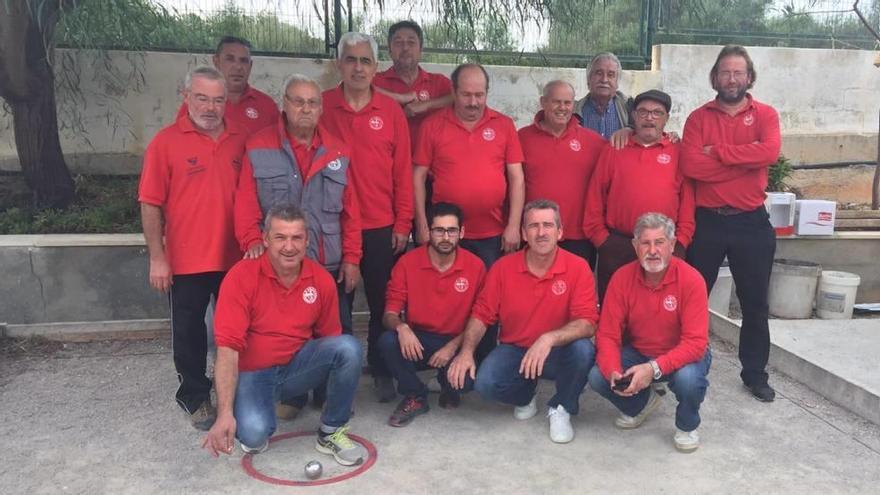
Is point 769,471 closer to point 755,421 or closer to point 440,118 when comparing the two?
point 755,421

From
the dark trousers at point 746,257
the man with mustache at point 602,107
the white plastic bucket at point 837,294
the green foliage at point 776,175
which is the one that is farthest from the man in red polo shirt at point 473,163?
the green foliage at point 776,175

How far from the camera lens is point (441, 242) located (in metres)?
3.79

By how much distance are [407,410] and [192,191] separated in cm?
158

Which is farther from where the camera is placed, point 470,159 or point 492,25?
point 492,25

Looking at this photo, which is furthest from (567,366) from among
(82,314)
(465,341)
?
(82,314)

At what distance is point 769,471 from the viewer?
11.0 feet

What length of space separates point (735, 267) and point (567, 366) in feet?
4.02

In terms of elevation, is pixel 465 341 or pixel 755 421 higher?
pixel 465 341

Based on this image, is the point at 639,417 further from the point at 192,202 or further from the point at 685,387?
the point at 192,202

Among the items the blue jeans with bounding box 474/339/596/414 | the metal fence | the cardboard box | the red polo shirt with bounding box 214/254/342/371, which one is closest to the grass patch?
the metal fence

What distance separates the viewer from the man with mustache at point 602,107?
466cm

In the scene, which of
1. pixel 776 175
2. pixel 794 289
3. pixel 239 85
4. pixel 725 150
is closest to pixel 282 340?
pixel 239 85

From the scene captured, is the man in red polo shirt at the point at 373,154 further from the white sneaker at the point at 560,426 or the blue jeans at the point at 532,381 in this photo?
the white sneaker at the point at 560,426

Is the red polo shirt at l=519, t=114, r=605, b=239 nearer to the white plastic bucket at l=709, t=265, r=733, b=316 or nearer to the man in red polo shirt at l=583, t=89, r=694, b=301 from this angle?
the man in red polo shirt at l=583, t=89, r=694, b=301
